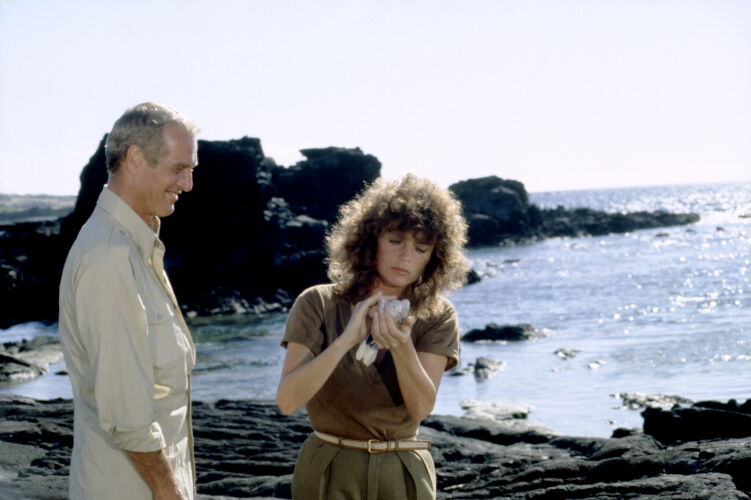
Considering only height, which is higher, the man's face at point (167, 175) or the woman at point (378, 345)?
the man's face at point (167, 175)

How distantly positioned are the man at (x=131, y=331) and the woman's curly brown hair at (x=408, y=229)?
0.84 m

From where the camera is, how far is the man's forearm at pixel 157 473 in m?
2.49

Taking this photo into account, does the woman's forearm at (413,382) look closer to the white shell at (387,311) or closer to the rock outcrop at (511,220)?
the white shell at (387,311)

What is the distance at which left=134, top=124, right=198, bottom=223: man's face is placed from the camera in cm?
266

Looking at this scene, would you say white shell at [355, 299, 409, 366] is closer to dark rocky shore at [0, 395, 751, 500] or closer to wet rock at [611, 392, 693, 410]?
dark rocky shore at [0, 395, 751, 500]

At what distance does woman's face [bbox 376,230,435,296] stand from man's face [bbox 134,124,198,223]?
0.91 meters

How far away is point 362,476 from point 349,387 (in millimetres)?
329

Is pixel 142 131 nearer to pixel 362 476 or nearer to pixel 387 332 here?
pixel 387 332

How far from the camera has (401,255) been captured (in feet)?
10.9

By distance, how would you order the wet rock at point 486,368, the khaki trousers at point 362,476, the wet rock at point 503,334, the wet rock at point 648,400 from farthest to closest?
the wet rock at point 503,334
the wet rock at point 486,368
the wet rock at point 648,400
the khaki trousers at point 362,476

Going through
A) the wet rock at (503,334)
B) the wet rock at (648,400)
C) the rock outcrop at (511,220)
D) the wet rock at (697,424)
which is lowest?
the wet rock at (503,334)

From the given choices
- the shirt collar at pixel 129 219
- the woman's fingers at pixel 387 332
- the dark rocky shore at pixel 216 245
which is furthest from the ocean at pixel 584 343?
the shirt collar at pixel 129 219

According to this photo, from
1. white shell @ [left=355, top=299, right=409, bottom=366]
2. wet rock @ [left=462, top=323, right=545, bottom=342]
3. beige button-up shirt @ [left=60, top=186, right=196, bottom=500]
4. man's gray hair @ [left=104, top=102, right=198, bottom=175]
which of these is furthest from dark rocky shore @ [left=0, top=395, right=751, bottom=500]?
wet rock @ [left=462, top=323, right=545, bottom=342]

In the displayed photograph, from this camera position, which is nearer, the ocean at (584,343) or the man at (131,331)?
the man at (131,331)
